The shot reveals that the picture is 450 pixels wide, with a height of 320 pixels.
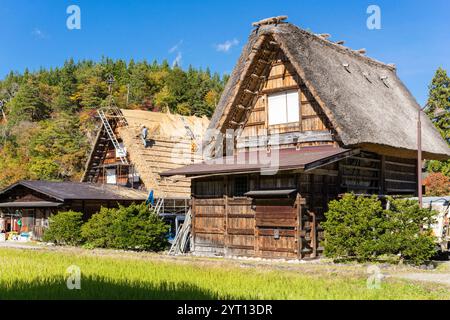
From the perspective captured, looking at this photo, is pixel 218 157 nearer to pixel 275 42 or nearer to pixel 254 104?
pixel 254 104

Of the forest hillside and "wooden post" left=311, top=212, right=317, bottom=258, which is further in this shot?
the forest hillside

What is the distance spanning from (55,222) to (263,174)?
469 inches

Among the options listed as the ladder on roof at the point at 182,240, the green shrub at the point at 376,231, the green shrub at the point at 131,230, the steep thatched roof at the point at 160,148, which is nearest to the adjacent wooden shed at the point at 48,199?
the steep thatched roof at the point at 160,148

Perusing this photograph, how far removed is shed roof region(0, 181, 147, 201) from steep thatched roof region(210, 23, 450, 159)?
36.6ft

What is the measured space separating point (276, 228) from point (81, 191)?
16459 millimetres

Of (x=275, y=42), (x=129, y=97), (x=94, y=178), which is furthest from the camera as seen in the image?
(x=129, y=97)

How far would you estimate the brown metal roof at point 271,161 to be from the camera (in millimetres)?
15984

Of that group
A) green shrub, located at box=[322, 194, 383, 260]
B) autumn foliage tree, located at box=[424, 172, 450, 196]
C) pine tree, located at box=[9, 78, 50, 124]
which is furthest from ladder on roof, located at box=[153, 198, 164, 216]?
pine tree, located at box=[9, 78, 50, 124]

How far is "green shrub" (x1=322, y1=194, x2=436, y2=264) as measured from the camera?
48.3 feet

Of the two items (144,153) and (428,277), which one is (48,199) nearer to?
(144,153)

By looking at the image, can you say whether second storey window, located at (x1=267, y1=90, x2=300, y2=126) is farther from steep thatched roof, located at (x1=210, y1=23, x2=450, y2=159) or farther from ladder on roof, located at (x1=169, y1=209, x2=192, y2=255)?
ladder on roof, located at (x1=169, y1=209, x2=192, y2=255)
